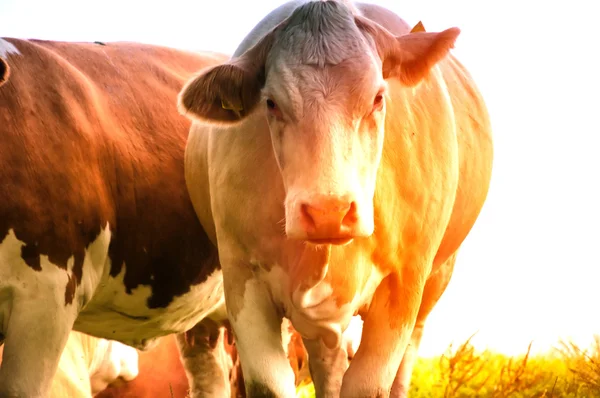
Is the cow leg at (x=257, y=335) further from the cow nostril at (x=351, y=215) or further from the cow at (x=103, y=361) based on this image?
the cow at (x=103, y=361)

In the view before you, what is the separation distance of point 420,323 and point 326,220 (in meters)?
2.54

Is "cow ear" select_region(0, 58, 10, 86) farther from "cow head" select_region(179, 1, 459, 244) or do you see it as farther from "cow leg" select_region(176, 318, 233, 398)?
"cow leg" select_region(176, 318, 233, 398)

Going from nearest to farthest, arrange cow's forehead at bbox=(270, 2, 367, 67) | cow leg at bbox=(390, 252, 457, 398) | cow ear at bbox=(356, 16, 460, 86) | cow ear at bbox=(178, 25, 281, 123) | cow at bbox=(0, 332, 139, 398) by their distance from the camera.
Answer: cow's forehead at bbox=(270, 2, 367, 67), cow ear at bbox=(178, 25, 281, 123), cow ear at bbox=(356, 16, 460, 86), cow leg at bbox=(390, 252, 457, 398), cow at bbox=(0, 332, 139, 398)

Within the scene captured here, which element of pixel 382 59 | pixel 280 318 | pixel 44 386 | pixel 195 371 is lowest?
pixel 195 371

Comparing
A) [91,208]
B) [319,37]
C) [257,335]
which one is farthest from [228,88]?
[91,208]

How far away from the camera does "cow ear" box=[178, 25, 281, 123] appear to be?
15.7 feet

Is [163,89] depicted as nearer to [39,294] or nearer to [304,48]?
[39,294]

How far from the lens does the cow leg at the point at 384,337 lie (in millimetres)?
5202

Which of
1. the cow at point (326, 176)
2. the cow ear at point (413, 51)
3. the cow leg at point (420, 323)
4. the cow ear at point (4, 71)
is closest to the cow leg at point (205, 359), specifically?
the cow leg at point (420, 323)

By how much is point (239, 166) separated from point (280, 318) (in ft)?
2.47

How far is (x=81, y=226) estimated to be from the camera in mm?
5770

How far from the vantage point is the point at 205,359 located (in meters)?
7.70

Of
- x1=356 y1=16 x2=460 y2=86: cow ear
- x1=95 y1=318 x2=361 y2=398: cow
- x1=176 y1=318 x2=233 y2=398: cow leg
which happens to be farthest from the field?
x1=356 y1=16 x2=460 y2=86: cow ear

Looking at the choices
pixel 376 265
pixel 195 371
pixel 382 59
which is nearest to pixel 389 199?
pixel 376 265
